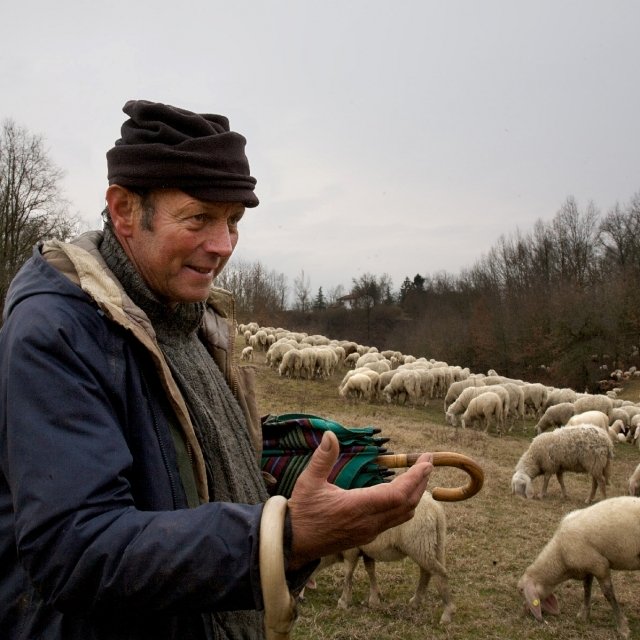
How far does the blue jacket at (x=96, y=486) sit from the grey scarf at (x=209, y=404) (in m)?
0.15

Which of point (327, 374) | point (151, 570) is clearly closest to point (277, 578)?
point (151, 570)

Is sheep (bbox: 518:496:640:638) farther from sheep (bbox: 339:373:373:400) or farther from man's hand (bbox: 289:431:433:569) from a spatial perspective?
sheep (bbox: 339:373:373:400)

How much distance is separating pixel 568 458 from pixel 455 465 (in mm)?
11061

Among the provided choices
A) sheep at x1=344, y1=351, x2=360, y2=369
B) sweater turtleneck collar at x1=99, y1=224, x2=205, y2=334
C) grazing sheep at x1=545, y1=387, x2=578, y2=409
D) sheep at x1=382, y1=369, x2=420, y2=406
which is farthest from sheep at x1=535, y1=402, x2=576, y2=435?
sweater turtleneck collar at x1=99, y1=224, x2=205, y2=334

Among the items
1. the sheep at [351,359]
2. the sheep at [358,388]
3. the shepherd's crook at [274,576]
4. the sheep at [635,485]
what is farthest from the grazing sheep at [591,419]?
the sheep at [351,359]

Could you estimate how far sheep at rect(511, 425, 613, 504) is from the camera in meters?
11.3

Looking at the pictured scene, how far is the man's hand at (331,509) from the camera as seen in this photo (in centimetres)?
106

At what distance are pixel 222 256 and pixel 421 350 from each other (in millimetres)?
44133

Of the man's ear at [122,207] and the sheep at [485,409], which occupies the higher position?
the man's ear at [122,207]

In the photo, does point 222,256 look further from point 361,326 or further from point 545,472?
point 361,326

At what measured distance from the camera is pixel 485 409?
60.7ft

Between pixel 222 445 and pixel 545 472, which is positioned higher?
pixel 222 445

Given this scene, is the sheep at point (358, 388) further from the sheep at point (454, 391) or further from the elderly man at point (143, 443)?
the elderly man at point (143, 443)

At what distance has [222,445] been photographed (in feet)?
5.19
